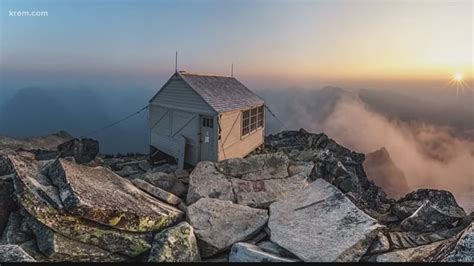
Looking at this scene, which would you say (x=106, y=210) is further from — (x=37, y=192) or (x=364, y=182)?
(x=364, y=182)

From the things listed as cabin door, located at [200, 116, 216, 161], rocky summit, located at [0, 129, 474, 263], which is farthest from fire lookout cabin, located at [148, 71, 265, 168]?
rocky summit, located at [0, 129, 474, 263]

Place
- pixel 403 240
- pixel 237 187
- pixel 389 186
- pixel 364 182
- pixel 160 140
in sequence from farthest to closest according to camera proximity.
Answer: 1. pixel 389 186
2. pixel 364 182
3. pixel 160 140
4. pixel 237 187
5. pixel 403 240

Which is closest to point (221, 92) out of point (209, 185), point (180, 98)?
point (180, 98)

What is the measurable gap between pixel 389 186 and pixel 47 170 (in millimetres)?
33042

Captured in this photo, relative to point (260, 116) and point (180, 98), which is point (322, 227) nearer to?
point (180, 98)

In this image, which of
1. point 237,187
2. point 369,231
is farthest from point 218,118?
point 369,231

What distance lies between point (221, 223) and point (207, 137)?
594cm

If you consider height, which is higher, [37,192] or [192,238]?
[37,192]

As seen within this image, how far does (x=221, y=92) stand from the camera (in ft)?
50.6

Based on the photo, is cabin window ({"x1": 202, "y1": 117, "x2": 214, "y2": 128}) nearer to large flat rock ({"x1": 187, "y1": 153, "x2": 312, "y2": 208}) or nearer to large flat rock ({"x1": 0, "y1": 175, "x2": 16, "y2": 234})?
large flat rock ({"x1": 187, "y1": 153, "x2": 312, "y2": 208})

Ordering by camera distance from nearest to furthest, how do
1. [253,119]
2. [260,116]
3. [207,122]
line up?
[207,122], [253,119], [260,116]

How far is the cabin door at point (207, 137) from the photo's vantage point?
44.0ft

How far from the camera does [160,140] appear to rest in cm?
1564

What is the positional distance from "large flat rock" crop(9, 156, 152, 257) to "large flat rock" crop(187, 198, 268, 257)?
116cm
